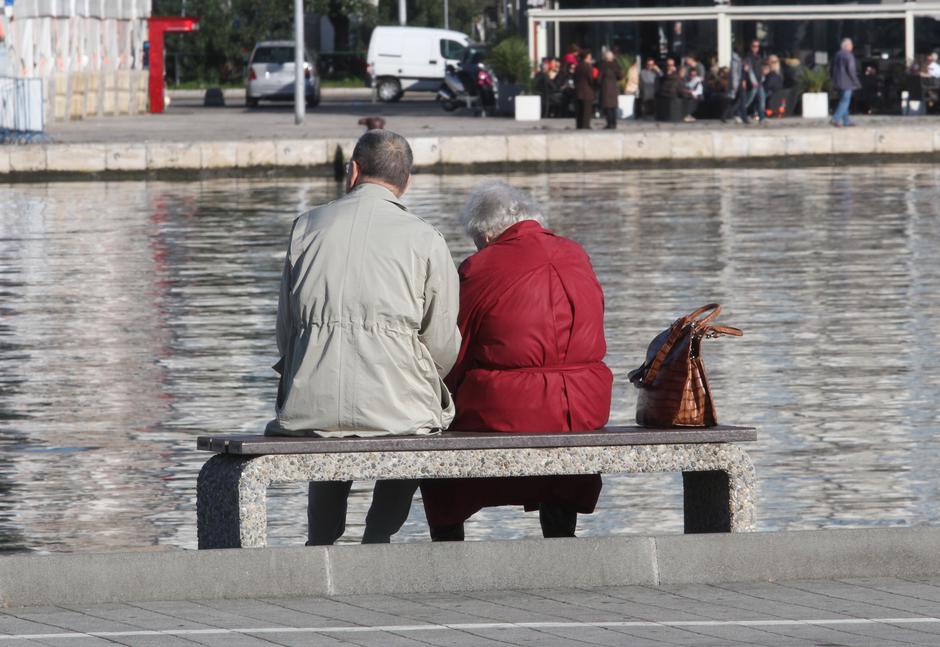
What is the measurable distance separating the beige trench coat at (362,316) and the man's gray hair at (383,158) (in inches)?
1.7

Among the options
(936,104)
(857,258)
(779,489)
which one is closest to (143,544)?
(779,489)

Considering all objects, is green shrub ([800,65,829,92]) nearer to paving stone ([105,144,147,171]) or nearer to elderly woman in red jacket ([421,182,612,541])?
paving stone ([105,144,147,171])

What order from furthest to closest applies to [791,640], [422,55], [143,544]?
[422,55] → [143,544] → [791,640]

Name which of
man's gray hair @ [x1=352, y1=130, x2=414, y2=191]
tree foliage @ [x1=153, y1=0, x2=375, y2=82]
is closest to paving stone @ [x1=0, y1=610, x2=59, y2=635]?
man's gray hair @ [x1=352, y1=130, x2=414, y2=191]

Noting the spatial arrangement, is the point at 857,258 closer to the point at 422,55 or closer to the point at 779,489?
the point at 779,489

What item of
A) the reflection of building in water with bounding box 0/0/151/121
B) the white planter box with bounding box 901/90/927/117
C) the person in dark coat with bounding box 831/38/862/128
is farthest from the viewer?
the white planter box with bounding box 901/90/927/117

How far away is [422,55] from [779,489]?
51.2 metres

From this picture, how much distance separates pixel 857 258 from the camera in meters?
18.0

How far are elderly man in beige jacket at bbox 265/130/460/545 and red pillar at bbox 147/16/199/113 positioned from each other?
42.8 metres

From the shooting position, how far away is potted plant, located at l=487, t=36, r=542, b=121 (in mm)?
41500

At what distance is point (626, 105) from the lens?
140 feet

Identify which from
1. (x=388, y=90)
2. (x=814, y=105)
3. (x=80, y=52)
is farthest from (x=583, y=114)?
(x=388, y=90)

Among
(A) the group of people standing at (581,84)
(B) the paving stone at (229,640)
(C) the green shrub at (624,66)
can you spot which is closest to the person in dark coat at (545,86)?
(A) the group of people standing at (581,84)

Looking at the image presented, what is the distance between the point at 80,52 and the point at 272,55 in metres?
8.81
